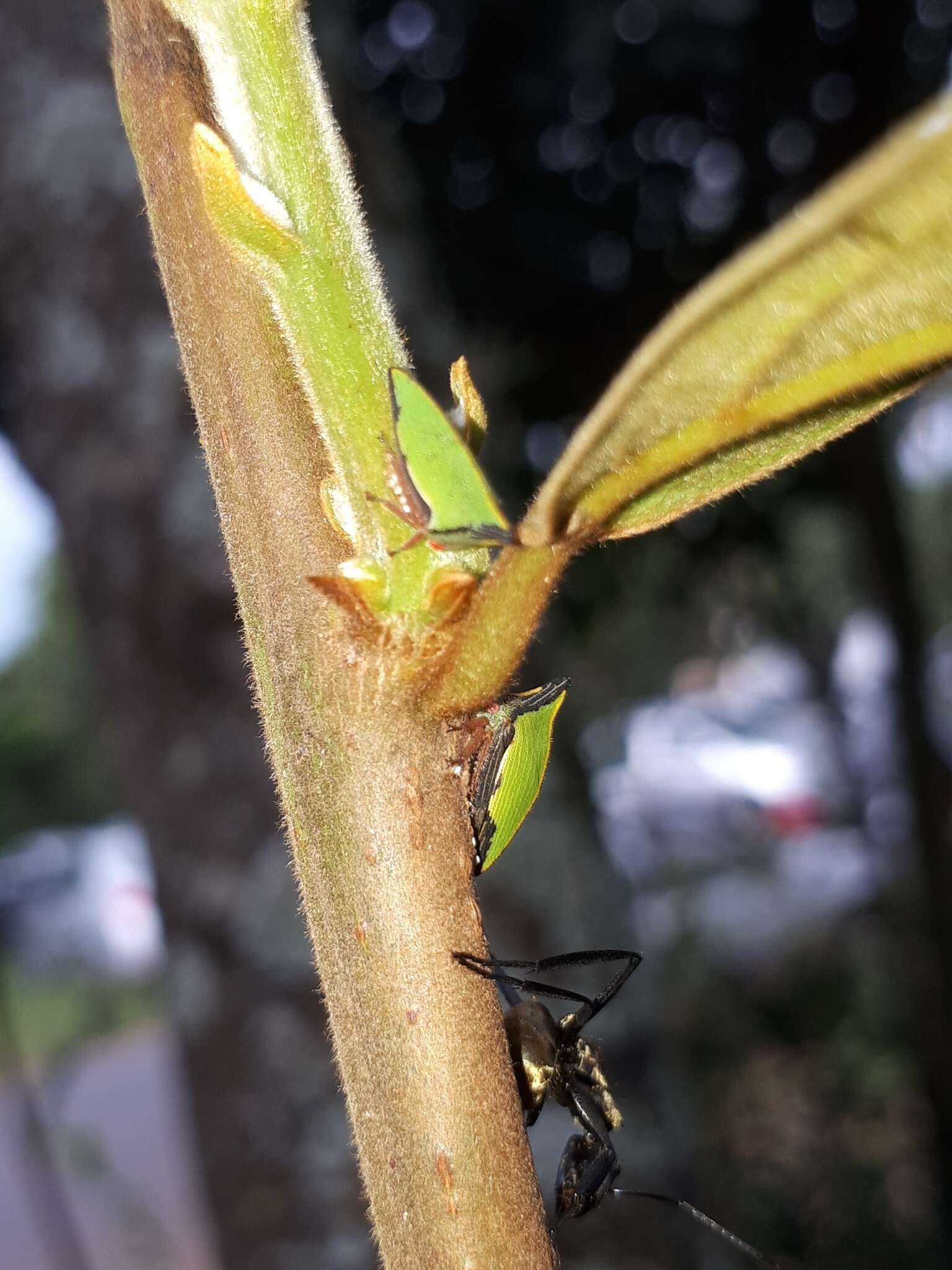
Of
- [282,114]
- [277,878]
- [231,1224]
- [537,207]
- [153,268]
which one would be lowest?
[231,1224]

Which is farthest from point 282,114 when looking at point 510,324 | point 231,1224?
point 510,324

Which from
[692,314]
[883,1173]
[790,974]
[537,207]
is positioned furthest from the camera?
[790,974]

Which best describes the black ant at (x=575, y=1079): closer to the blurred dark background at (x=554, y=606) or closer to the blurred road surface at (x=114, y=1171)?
the blurred dark background at (x=554, y=606)

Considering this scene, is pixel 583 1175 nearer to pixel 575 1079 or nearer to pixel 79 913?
pixel 575 1079

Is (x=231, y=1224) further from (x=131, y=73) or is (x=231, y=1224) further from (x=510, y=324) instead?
(x=510, y=324)

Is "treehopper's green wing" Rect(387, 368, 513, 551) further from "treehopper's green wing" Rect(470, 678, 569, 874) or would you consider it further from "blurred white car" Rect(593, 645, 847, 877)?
"blurred white car" Rect(593, 645, 847, 877)

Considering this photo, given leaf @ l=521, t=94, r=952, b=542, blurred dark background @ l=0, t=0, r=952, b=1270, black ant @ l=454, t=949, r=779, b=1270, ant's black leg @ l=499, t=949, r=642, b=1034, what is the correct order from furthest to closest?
1. blurred dark background @ l=0, t=0, r=952, b=1270
2. ant's black leg @ l=499, t=949, r=642, b=1034
3. black ant @ l=454, t=949, r=779, b=1270
4. leaf @ l=521, t=94, r=952, b=542

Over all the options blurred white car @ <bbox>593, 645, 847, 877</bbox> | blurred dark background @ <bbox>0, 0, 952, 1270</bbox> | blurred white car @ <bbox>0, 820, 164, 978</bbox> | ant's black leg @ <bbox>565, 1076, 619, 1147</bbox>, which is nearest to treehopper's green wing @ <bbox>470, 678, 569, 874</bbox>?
ant's black leg @ <bbox>565, 1076, 619, 1147</bbox>

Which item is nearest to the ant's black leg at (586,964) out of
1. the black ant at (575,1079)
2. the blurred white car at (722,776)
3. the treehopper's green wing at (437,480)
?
the black ant at (575,1079)
